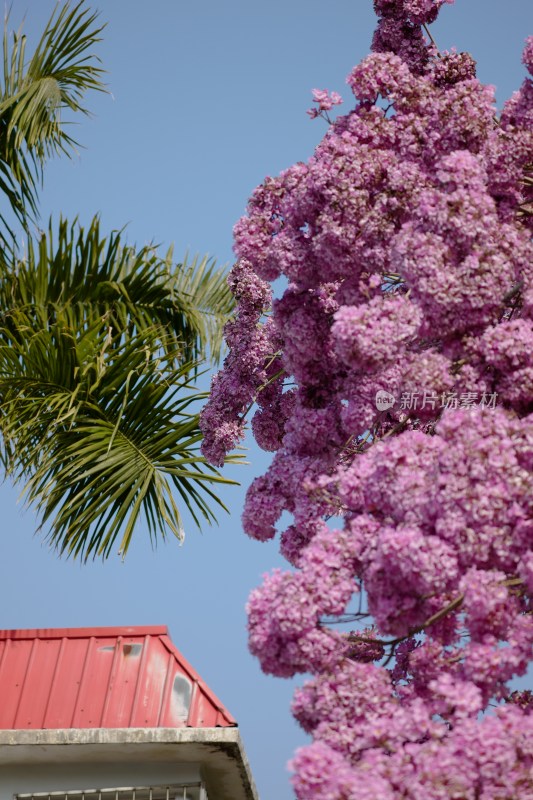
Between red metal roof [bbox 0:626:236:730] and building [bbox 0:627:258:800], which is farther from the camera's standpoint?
red metal roof [bbox 0:626:236:730]

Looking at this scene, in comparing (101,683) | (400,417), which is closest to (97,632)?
(101,683)

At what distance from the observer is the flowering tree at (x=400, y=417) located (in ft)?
20.0

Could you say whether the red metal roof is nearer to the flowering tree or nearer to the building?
the building

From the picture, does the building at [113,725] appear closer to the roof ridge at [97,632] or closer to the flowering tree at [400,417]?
the roof ridge at [97,632]

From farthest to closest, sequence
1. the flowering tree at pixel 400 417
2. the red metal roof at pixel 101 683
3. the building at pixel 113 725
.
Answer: the red metal roof at pixel 101 683, the building at pixel 113 725, the flowering tree at pixel 400 417

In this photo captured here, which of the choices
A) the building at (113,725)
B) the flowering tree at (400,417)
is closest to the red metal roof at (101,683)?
the building at (113,725)

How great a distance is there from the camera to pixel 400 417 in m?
9.37

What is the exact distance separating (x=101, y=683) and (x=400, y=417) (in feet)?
10.8

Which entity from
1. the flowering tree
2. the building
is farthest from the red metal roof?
the flowering tree

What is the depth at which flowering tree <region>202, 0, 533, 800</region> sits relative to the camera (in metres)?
6.09

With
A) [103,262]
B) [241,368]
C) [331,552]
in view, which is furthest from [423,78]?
[103,262]

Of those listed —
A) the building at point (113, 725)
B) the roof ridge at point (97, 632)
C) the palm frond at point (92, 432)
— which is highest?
the palm frond at point (92, 432)

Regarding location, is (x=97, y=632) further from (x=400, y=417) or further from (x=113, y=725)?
(x=400, y=417)

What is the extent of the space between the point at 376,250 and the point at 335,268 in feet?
1.06
